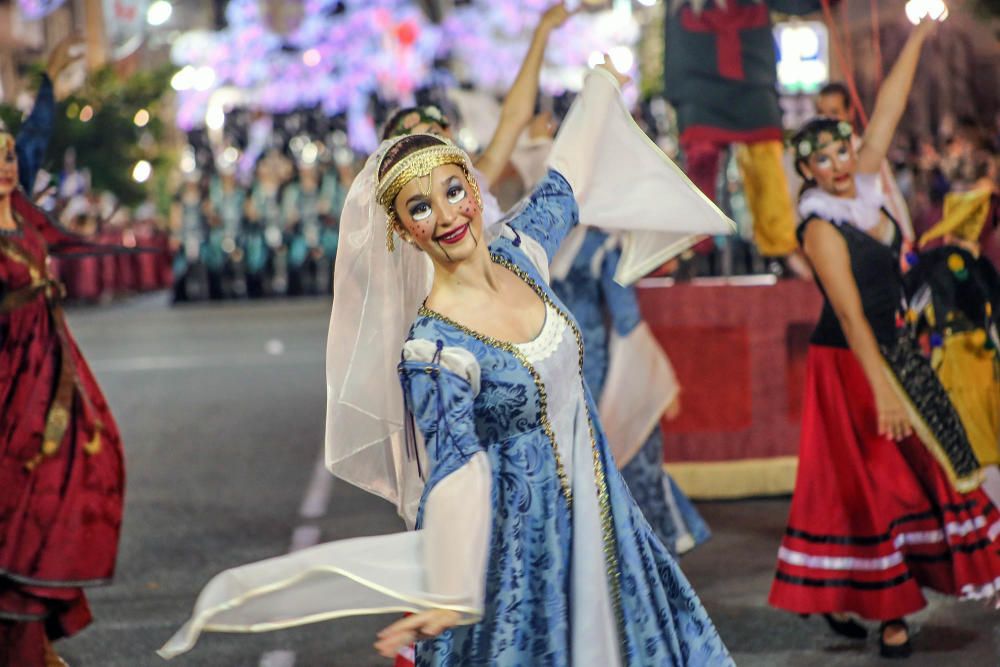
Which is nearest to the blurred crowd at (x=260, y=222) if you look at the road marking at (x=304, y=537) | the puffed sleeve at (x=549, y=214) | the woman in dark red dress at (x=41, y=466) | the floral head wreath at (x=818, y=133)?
the road marking at (x=304, y=537)

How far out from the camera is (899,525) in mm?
5285

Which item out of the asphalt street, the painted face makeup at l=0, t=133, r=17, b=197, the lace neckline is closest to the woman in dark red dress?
the painted face makeup at l=0, t=133, r=17, b=197

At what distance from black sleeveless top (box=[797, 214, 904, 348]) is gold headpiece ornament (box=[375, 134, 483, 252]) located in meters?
2.04

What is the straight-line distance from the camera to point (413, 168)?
11.5ft

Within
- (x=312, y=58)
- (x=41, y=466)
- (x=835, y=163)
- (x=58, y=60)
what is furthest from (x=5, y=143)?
(x=312, y=58)

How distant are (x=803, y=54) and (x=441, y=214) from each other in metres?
19.4

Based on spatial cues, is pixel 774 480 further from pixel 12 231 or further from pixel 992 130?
pixel 992 130

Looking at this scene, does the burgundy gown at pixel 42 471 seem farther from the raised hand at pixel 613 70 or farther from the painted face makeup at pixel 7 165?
the raised hand at pixel 613 70

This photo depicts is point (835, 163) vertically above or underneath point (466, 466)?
above

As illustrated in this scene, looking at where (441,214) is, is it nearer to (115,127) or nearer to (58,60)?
(58,60)

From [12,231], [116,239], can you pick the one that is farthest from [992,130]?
[116,239]

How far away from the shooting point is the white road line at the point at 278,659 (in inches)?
218

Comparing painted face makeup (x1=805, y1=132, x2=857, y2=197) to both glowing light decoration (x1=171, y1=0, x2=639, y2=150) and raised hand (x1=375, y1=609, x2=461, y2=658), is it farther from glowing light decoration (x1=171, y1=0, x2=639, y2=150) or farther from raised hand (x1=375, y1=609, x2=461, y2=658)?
glowing light decoration (x1=171, y1=0, x2=639, y2=150)

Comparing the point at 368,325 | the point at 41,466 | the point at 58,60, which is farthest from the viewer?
the point at 58,60
